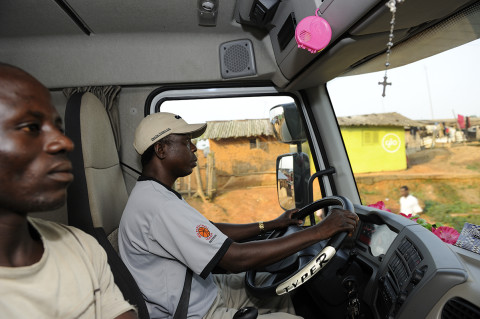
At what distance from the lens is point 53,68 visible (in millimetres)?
2023

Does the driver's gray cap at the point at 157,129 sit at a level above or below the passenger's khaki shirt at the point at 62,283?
above

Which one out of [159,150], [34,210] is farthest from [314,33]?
[34,210]

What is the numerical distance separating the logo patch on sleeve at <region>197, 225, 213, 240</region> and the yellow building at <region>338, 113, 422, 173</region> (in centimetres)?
135

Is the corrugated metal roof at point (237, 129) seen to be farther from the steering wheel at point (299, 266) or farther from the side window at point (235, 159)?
the steering wheel at point (299, 266)

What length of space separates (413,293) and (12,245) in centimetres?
121

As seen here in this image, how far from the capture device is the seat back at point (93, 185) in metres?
1.18

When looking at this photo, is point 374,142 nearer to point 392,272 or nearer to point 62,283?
point 392,272

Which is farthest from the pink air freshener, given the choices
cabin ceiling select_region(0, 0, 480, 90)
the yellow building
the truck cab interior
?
the yellow building

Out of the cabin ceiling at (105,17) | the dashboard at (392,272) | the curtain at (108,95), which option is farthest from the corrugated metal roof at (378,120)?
the curtain at (108,95)

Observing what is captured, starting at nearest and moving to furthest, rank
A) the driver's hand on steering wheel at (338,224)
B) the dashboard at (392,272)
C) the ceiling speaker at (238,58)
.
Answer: the dashboard at (392,272) → the driver's hand on steering wheel at (338,224) → the ceiling speaker at (238,58)

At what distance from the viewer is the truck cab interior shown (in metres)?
1.13

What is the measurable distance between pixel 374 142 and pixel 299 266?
120 centimetres

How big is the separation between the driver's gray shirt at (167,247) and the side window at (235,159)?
0.94m

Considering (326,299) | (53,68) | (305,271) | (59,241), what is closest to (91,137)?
(59,241)
